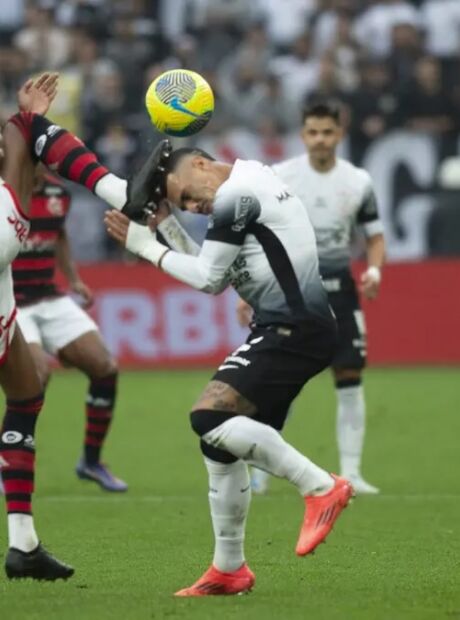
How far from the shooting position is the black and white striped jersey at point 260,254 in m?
6.83

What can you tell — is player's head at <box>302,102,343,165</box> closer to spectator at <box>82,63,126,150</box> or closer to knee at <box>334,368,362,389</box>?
knee at <box>334,368,362,389</box>

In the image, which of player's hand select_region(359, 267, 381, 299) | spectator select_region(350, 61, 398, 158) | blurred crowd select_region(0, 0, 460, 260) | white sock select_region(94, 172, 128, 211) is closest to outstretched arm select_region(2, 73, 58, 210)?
white sock select_region(94, 172, 128, 211)

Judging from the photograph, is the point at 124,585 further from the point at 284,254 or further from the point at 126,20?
the point at 126,20

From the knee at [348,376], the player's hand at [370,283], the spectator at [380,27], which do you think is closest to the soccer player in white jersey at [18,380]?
the player's hand at [370,283]

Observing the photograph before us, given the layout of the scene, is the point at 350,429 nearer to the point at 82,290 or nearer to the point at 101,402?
the point at 101,402

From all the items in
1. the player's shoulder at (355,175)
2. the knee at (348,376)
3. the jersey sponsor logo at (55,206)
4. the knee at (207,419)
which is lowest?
the knee at (348,376)

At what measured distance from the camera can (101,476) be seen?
11086 millimetres

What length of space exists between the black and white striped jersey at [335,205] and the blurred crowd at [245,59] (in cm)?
803

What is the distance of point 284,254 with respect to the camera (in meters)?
6.97

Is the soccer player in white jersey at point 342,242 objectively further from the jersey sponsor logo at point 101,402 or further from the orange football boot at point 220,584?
the orange football boot at point 220,584

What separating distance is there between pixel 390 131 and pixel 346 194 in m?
8.63

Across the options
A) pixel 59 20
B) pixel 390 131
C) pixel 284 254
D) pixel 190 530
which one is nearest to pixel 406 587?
pixel 284 254

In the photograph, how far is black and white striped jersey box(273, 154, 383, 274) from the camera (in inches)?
436

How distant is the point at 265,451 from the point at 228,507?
32cm
